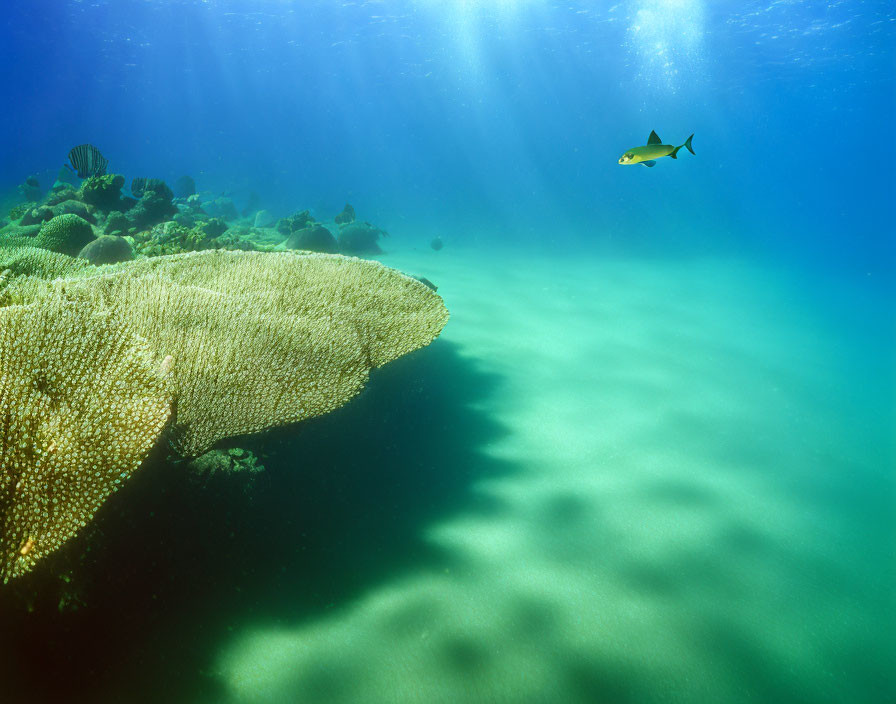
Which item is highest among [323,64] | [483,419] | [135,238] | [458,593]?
[323,64]

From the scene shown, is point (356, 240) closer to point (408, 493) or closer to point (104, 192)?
point (104, 192)

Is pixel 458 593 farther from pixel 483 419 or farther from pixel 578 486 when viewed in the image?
pixel 483 419

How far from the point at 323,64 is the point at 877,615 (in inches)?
3253

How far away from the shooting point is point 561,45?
4262cm

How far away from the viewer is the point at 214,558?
256 centimetres

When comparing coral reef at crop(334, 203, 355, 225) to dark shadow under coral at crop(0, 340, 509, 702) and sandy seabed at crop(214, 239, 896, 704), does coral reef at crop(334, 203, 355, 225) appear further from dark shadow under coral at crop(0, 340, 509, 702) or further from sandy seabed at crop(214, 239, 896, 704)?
dark shadow under coral at crop(0, 340, 509, 702)

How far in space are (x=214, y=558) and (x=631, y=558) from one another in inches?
112

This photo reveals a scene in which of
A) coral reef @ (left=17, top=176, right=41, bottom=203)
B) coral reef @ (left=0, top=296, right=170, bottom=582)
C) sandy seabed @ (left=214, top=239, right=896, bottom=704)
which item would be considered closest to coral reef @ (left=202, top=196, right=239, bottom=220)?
coral reef @ (left=17, top=176, right=41, bottom=203)

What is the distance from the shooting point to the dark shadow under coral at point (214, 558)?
2.03 m

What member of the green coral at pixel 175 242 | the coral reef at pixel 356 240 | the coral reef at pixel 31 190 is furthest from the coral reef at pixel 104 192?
the coral reef at pixel 31 190

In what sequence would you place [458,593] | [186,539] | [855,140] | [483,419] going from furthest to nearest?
1. [855,140]
2. [483,419]
3. [458,593]
4. [186,539]

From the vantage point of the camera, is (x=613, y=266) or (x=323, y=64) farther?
(x=323, y=64)

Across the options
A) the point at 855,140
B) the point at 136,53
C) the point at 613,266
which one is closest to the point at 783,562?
the point at 613,266

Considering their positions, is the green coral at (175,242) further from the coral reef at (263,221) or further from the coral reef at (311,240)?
the coral reef at (263,221)
